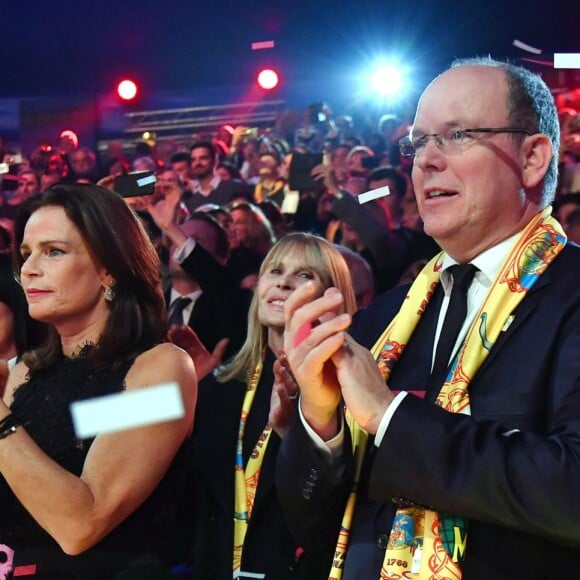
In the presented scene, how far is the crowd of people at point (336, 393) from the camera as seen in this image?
4.19ft

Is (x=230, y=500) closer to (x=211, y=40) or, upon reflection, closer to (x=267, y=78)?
(x=211, y=40)

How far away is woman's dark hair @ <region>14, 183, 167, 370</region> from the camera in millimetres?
1935

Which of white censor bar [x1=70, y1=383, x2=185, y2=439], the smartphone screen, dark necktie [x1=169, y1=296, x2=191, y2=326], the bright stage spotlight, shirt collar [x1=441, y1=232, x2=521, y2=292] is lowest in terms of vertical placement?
white censor bar [x1=70, y1=383, x2=185, y2=439]

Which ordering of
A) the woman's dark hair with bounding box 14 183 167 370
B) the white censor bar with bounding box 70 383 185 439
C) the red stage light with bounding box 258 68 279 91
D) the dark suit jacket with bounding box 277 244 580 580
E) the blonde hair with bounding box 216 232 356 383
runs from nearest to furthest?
the dark suit jacket with bounding box 277 244 580 580, the white censor bar with bounding box 70 383 185 439, the woman's dark hair with bounding box 14 183 167 370, the blonde hair with bounding box 216 232 356 383, the red stage light with bounding box 258 68 279 91

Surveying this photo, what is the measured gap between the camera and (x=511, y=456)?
122cm

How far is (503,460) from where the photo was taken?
1.22 m

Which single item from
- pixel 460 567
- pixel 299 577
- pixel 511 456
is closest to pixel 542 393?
pixel 511 456

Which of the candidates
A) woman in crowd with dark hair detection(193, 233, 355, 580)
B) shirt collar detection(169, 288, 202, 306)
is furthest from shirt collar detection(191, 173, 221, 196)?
woman in crowd with dark hair detection(193, 233, 355, 580)

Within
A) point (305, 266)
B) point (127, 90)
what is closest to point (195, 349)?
point (305, 266)

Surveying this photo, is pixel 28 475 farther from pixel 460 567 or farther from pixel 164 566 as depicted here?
pixel 460 567

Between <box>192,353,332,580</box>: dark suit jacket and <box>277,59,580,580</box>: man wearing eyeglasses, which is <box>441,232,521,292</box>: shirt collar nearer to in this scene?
<box>277,59,580,580</box>: man wearing eyeglasses

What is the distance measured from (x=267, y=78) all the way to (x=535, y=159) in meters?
4.00

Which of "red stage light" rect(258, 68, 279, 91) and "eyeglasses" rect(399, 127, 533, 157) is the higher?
"red stage light" rect(258, 68, 279, 91)

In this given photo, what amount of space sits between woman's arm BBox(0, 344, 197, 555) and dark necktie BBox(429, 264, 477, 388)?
594 mm
